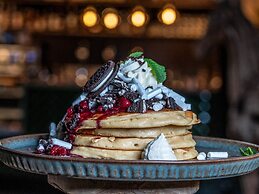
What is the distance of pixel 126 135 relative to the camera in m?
1.30

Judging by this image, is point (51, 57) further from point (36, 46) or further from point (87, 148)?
point (87, 148)

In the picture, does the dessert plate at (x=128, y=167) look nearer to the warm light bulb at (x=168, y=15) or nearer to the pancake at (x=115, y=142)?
the pancake at (x=115, y=142)

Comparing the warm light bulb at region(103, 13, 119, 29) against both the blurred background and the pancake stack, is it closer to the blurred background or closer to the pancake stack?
the blurred background

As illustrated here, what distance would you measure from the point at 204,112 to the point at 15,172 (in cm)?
166

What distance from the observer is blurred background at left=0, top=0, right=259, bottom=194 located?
17.5ft

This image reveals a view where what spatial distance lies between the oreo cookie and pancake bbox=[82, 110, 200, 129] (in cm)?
5

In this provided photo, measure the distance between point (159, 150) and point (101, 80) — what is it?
21cm

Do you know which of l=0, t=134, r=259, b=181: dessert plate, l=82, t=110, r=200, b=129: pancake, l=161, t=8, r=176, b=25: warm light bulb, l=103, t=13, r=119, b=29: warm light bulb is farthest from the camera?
l=103, t=13, r=119, b=29: warm light bulb

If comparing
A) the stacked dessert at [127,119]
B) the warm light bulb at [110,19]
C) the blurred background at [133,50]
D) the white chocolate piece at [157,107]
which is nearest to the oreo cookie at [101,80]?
the stacked dessert at [127,119]

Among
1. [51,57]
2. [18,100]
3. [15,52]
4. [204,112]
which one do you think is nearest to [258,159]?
[204,112]

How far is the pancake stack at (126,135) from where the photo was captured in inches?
50.6

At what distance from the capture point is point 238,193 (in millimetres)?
4379

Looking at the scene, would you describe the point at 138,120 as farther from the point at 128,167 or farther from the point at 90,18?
the point at 90,18

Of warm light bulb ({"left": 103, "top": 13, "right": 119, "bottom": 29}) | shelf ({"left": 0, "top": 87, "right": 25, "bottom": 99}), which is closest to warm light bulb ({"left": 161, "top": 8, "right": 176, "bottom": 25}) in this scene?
warm light bulb ({"left": 103, "top": 13, "right": 119, "bottom": 29})
